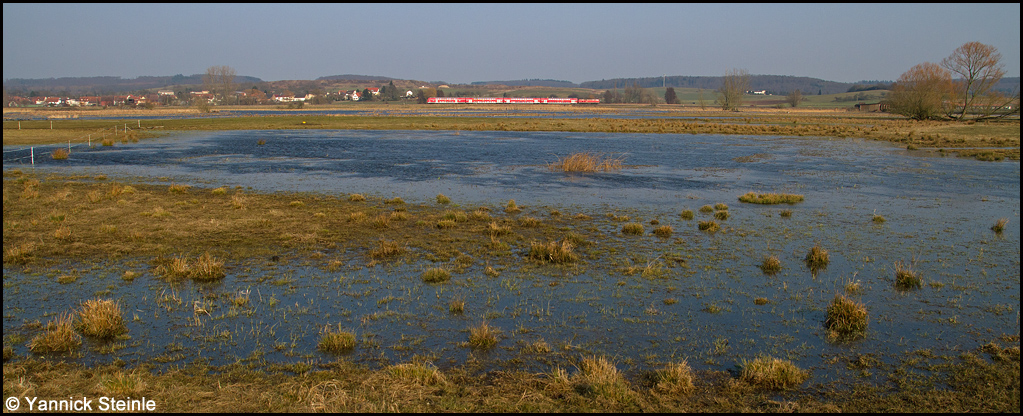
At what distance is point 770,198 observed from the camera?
67.5ft

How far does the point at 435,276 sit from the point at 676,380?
18.1ft

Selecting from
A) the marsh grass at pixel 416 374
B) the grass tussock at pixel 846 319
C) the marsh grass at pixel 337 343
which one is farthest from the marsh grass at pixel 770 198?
the marsh grass at pixel 416 374

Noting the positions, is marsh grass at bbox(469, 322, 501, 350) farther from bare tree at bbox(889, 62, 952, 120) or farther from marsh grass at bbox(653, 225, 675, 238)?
bare tree at bbox(889, 62, 952, 120)

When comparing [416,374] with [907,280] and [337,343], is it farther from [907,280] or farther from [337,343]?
[907,280]

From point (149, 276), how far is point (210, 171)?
18.8 metres

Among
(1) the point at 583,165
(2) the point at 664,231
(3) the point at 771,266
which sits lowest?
(3) the point at 771,266

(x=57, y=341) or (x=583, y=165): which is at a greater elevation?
(x=583, y=165)

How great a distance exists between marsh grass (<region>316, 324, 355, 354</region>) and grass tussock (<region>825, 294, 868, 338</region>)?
22.0ft

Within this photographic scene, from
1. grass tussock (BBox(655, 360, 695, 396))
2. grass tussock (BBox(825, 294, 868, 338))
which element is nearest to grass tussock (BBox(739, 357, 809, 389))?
grass tussock (BBox(655, 360, 695, 396))

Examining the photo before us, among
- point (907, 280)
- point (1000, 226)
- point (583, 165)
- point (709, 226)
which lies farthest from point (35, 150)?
point (1000, 226)

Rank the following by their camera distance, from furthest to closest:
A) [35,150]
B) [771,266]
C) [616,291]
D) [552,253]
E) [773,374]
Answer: [35,150]
[552,253]
[771,266]
[616,291]
[773,374]

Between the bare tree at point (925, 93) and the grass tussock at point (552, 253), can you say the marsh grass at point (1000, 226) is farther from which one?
the bare tree at point (925, 93)

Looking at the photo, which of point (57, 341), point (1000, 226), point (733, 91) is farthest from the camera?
point (733, 91)

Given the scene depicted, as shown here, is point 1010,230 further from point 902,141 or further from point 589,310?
point 902,141
